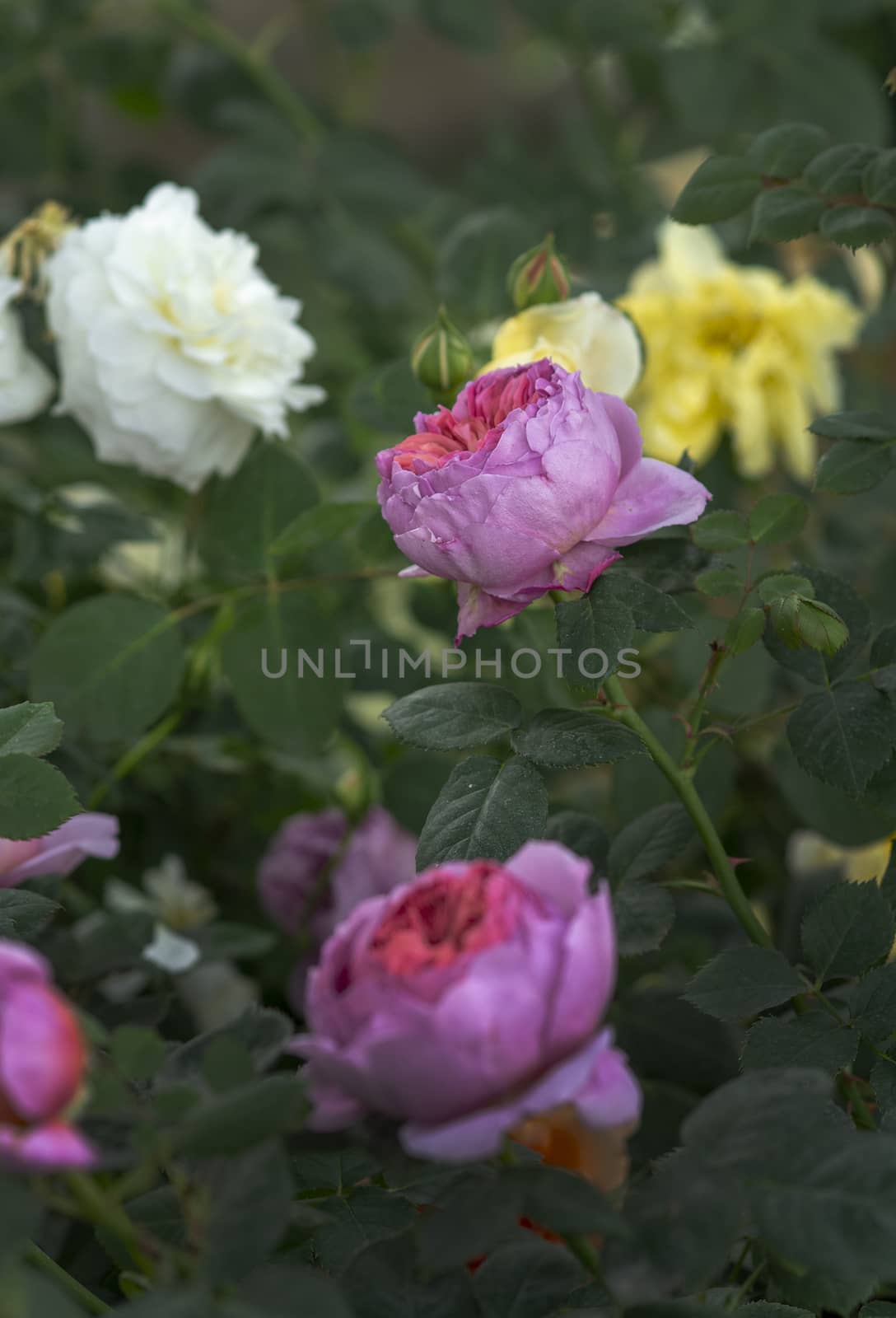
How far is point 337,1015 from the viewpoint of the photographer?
0.24 metres

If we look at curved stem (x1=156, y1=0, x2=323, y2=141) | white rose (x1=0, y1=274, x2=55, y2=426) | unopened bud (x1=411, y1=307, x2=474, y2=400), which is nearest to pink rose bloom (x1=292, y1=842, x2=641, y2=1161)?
unopened bud (x1=411, y1=307, x2=474, y2=400)

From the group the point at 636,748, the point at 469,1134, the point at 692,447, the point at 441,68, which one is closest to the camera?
the point at 469,1134

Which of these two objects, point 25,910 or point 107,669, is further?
point 107,669

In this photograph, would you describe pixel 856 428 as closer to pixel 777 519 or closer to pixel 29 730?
pixel 777 519

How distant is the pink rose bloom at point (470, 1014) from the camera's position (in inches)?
8.6

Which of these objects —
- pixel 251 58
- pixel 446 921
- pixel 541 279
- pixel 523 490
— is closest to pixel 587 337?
pixel 541 279

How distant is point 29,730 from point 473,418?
0.15 metres

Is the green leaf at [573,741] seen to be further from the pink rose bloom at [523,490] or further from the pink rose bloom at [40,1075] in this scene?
the pink rose bloom at [40,1075]

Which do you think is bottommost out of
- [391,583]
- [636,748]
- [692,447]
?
[391,583]

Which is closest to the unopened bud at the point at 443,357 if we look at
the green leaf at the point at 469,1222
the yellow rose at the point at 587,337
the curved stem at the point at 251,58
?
the yellow rose at the point at 587,337

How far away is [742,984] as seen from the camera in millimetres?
333

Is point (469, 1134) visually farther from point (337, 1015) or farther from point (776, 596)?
point (776, 596)

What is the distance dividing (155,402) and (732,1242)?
1.20 ft

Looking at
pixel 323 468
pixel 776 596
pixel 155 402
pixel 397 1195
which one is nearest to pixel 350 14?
pixel 323 468
